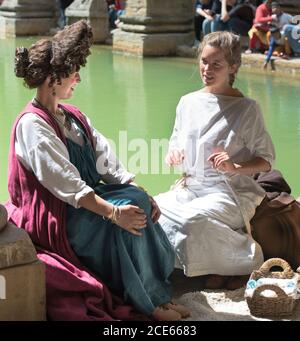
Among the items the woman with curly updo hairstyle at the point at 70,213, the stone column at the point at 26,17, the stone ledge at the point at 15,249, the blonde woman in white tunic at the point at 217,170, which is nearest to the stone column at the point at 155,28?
the stone column at the point at 26,17

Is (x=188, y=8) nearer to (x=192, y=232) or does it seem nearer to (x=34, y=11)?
(x=34, y=11)

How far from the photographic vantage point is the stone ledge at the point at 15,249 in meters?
2.79

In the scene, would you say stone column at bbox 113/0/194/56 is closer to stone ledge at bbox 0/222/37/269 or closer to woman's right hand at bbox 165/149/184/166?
woman's right hand at bbox 165/149/184/166

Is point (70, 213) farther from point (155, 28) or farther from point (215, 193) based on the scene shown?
point (155, 28)

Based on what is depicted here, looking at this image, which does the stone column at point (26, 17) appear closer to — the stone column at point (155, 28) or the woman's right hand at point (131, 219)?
the stone column at point (155, 28)

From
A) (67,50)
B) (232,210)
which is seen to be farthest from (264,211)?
(67,50)

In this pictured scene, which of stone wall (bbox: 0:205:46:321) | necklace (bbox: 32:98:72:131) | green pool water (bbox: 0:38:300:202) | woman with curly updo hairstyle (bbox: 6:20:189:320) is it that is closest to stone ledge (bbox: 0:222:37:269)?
stone wall (bbox: 0:205:46:321)

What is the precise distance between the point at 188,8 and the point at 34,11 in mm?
4848

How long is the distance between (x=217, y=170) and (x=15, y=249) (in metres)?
1.14

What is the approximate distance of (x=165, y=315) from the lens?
3.09m

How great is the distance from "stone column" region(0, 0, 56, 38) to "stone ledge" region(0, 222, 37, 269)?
15.2 meters

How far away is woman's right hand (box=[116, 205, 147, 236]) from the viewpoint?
9.67 feet

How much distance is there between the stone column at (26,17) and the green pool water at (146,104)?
3867 mm

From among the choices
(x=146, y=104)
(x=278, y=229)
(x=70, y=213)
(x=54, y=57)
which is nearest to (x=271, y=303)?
(x=278, y=229)
